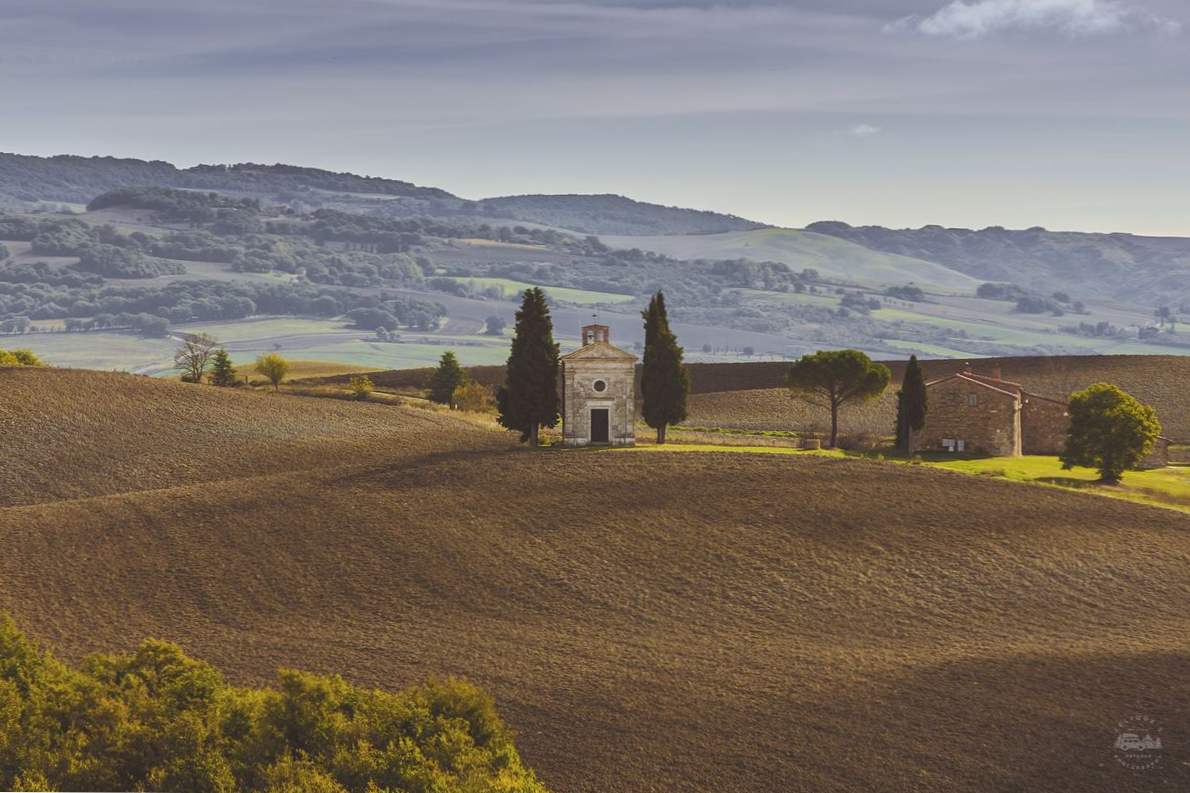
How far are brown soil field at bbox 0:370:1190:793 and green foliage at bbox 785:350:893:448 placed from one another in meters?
12.0

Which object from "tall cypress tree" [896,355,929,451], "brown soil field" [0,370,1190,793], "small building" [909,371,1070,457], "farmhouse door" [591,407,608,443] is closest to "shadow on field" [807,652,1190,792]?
"brown soil field" [0,370,1190,793]

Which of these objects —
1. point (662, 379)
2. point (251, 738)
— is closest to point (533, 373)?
point (662, 379)

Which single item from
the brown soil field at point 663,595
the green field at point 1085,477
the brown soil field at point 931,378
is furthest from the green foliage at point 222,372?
the green field at point 1085,477

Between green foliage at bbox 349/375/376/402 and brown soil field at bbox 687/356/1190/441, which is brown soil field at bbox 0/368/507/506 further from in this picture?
brown soil field at bbox 687/356/1190/441

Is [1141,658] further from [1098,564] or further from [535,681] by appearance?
[535,681]

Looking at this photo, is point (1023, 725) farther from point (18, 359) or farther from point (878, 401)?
point (18, 359)

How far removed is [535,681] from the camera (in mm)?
39969

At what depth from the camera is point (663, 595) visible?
50.5 meters

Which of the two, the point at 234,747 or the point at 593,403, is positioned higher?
the point at 593,403

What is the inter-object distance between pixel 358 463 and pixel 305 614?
2541 centimetres

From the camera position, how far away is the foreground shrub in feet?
101

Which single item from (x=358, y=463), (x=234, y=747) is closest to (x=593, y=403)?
(x=358, y=463)

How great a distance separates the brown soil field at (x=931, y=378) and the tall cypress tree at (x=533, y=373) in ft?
98.2

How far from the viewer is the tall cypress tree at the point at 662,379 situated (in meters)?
75.9
